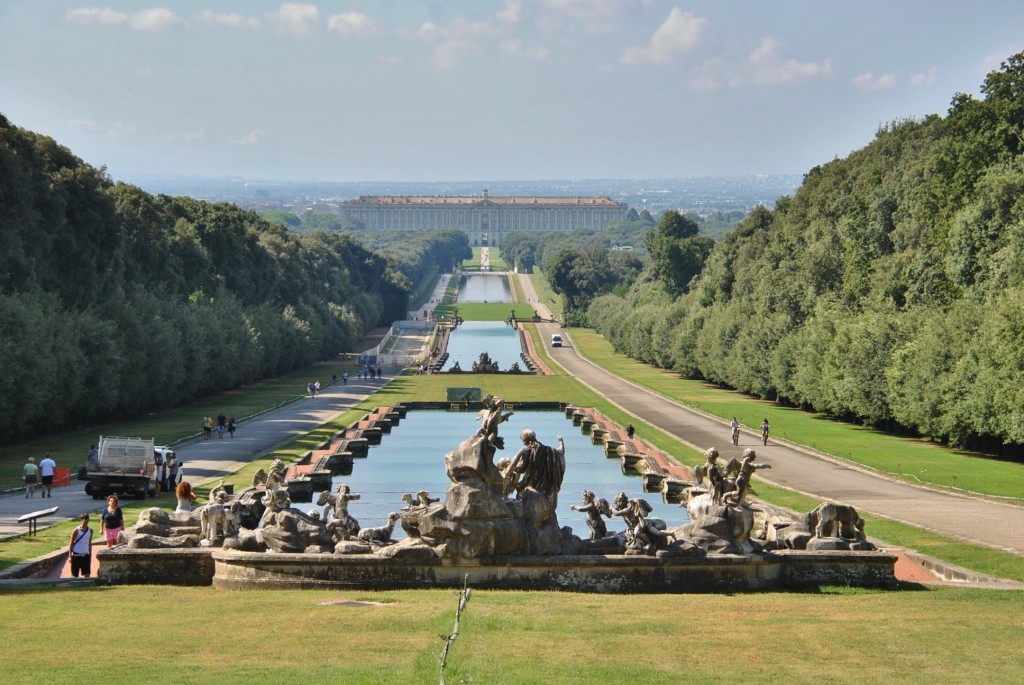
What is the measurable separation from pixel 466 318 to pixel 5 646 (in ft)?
508

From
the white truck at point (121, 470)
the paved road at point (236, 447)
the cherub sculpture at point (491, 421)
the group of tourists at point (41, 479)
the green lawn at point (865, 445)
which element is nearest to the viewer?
the cherub sculpture at point (491, 421)

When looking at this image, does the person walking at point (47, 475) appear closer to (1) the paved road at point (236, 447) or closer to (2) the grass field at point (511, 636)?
(1) the paved road at point (236, 447)

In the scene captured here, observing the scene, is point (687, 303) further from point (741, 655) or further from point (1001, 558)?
point (741, 655)

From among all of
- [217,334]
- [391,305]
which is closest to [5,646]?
[217,334]

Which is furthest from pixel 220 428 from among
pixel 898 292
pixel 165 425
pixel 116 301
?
pixel 898 292

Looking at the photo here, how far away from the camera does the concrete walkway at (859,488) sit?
36.1 metres

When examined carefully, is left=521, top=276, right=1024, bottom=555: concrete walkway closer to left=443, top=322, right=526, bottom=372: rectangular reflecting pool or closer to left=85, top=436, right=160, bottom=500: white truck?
left=85, top=436, right=160, bottom=500: white truck

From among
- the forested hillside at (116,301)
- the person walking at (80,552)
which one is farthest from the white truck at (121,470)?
the forested hillside at (116,301)

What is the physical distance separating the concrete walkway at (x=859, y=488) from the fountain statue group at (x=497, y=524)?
789cm

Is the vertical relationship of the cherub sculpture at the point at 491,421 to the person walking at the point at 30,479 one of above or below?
above

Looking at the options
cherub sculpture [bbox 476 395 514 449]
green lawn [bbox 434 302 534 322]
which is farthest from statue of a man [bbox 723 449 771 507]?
green lawn [bbox 434 302 534 322]

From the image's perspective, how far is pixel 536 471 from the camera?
87.3 ft

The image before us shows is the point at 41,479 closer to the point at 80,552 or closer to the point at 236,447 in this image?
the point at 236,447

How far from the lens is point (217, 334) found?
85.2 meters
